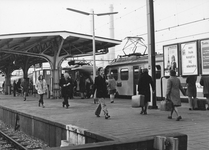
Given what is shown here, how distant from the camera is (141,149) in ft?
15.9

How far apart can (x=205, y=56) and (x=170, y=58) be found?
185cm

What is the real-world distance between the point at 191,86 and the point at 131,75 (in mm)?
8503

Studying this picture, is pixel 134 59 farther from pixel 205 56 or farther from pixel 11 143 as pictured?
pixel 11 143

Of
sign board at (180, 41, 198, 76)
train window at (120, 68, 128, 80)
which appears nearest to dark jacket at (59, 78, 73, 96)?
sign board at (180, 41, 198, 76)

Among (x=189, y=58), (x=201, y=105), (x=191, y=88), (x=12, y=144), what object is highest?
(x=189, y=58)

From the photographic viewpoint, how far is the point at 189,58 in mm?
12875

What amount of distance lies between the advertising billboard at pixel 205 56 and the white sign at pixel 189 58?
0.33 m

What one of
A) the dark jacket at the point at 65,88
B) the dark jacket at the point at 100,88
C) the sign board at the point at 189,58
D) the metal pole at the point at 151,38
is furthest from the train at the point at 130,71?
the dark jacket at the point at 100,88

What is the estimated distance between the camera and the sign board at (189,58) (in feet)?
41.3

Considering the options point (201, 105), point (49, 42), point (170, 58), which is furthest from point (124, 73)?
point (201, 105)

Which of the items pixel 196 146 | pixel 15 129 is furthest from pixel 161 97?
pixel 196 146

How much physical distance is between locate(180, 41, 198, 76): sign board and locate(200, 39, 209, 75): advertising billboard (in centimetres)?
33

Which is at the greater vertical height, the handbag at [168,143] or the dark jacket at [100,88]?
the dark jacket at [100,88]

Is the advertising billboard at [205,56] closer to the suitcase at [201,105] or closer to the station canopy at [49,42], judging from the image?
the suitcase at [201,105]
